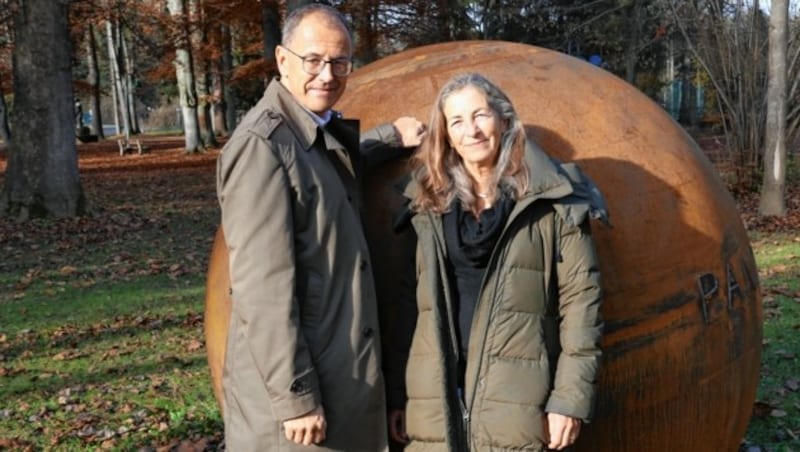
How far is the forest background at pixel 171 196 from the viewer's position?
621 centimetres

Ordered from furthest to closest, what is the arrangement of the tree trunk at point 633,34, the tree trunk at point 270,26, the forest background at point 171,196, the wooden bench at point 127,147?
1. the wooden bench at point 127,147
2. the tree trunk at point 633,34
3. the tree trunk at point 270,26
4. the forest background at point 171,196

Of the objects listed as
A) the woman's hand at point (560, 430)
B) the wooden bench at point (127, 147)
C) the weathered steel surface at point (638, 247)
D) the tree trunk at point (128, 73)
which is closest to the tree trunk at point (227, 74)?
the wooden bench at point (127, 147)

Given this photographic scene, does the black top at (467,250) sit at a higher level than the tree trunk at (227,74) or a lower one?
lower

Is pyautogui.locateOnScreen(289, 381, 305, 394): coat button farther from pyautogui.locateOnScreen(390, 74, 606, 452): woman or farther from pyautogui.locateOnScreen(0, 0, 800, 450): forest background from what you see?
pyautogui.locateOnScreen(0, 0, 800, 450): forest background

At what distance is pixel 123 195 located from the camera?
62.1 ft

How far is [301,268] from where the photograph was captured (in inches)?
108

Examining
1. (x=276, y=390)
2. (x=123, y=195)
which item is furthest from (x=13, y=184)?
(x=276, y=390)

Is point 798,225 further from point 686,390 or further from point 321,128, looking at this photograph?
point 321,128

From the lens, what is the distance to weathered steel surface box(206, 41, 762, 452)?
331 cm

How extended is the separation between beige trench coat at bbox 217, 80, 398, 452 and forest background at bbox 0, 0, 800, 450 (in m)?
2.83

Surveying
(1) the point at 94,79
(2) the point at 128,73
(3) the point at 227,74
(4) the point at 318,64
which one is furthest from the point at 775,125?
(2) the point at 128,73

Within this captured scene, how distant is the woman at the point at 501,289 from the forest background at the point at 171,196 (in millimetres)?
2866

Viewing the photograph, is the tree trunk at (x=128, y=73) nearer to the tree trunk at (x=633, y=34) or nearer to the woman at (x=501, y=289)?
the tree trunk at (x=633, y=34)

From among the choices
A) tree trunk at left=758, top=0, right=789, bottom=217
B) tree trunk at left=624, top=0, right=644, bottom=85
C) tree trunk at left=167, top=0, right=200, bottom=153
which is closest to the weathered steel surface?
tree trunk at left=758, top=0, right=789, bottom=217
